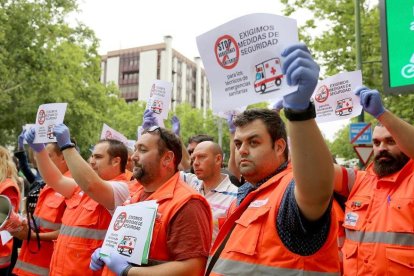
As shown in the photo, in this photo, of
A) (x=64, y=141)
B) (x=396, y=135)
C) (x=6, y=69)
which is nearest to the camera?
(x=396, y=135)

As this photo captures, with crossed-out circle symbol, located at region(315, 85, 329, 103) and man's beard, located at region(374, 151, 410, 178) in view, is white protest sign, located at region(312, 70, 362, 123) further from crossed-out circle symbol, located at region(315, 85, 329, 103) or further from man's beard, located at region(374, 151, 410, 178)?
man's beard, located at region(374, 151, 410, 178)

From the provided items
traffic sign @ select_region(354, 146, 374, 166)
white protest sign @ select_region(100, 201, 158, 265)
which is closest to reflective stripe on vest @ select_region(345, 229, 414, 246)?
white protest sign @ select_region(100, 201, 158, 265)

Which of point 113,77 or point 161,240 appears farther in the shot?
point 113,77

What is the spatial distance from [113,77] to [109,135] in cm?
7769

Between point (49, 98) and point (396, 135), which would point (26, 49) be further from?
point (396, 135)

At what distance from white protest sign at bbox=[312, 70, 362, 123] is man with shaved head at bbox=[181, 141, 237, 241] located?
3.86 ft

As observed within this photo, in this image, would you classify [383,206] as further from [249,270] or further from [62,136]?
[62,136]

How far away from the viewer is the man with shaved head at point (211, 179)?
14.8 ft

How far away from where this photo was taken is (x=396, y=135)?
318cm

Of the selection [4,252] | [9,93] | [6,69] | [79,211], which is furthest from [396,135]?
[9,93]

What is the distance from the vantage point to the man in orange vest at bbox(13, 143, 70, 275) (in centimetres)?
433

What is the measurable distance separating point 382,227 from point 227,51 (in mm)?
1752

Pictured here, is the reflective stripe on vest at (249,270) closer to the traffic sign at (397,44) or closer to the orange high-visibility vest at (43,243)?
the orange high-visibility vest at (43,243)

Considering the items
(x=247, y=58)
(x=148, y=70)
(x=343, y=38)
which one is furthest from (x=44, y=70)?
(x=148, y=70)
